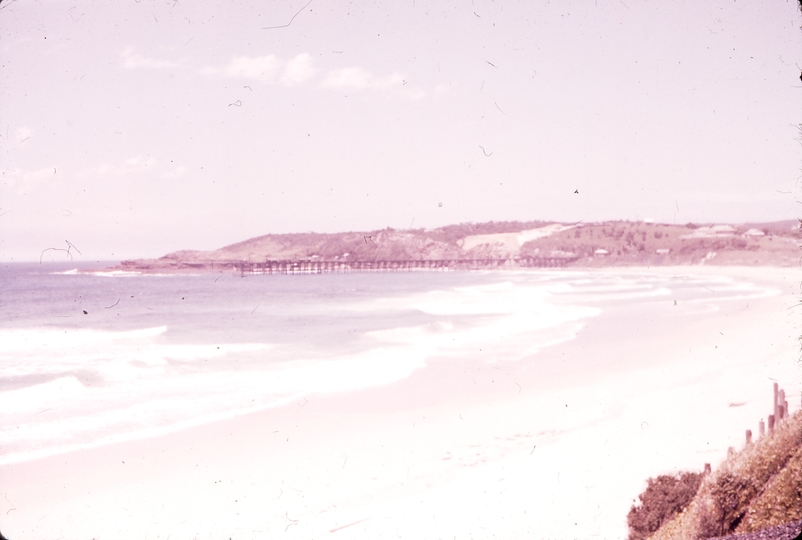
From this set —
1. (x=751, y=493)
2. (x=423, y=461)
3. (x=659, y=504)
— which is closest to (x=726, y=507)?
(x=751, y=493)

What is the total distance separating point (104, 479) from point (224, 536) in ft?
10.0

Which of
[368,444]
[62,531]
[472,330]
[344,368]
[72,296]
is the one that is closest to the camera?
[62,531]

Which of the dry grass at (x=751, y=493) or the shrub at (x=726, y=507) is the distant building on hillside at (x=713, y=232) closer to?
the dry grass at (x=751, y=493)

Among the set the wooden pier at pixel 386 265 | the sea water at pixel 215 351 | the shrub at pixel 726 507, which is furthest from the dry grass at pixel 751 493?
the wooden pier at pixel 386 265

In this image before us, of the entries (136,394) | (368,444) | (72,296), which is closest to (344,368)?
(136,394)

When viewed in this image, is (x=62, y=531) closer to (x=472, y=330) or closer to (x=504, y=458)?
(x=504, y=458)

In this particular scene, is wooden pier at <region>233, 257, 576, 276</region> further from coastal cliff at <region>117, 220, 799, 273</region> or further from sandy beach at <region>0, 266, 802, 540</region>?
sandy beach at <region>0, 266, 802, 540</region>

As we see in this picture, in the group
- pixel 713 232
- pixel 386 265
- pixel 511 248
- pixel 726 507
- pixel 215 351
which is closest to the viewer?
pixel 726 507

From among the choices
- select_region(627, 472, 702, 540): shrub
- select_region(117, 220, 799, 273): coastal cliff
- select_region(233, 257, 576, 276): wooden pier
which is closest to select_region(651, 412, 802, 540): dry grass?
Answer: select_region(627, 472, 702, 540): shrub

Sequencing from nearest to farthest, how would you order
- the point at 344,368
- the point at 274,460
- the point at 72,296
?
the point at 274,460
the point at 344,368
the point at 72,296

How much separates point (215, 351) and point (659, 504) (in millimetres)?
16458

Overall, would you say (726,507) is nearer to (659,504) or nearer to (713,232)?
(659,504)

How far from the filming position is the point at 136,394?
1286cm

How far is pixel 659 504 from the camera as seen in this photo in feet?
18.1
